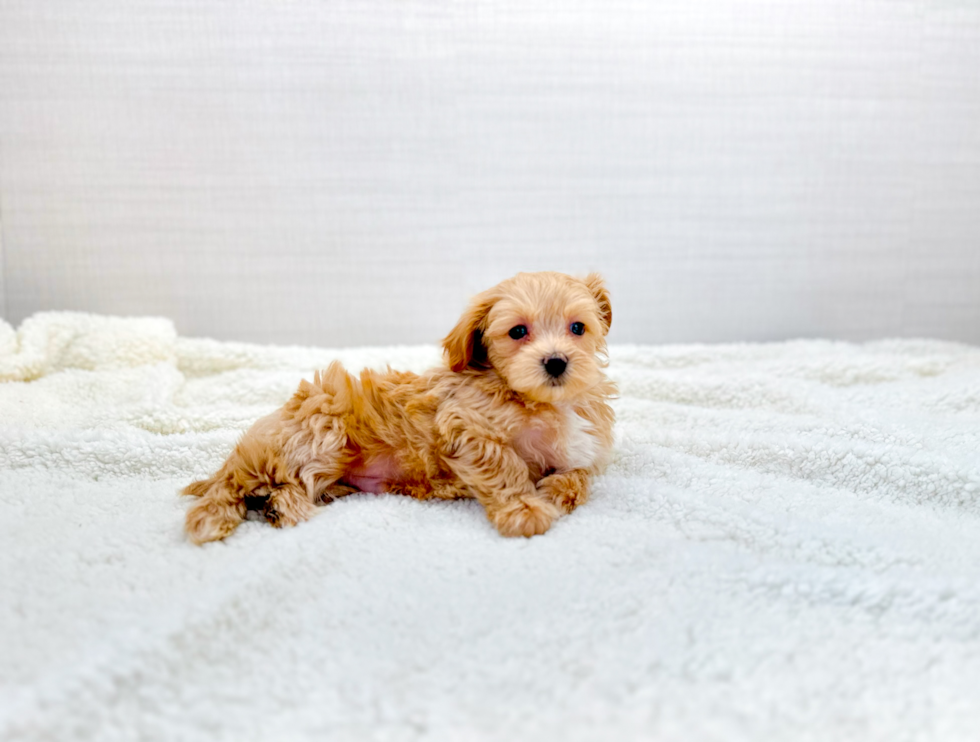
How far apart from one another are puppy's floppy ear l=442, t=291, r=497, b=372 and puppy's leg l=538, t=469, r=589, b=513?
28 centimetres

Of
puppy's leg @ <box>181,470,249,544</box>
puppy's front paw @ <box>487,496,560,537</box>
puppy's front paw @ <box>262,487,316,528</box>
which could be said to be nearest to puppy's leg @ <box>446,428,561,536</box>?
puppy's front paw @ <box>487,496,560,537</box>

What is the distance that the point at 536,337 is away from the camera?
142cm

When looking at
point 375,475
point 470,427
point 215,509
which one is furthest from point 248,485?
point 470,427

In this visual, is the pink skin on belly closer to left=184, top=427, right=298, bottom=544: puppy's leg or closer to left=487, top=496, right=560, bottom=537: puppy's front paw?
left=184, top=427, right=298, bottom=544: puppy's leg

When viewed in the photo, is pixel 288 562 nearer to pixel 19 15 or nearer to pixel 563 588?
pixel 563 588

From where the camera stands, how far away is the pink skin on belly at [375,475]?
1.50 meters

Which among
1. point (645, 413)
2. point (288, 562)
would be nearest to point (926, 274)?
point (645, 413)

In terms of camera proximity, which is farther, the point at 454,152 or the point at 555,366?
the point at 454,152

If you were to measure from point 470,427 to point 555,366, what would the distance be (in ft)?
0.70

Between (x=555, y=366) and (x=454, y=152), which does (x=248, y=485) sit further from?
(x=454, y=152)

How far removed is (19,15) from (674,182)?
7.60ft

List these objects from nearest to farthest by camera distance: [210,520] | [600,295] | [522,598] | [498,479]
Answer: [522,598] → [210,520] → [498,479] → [600,295]

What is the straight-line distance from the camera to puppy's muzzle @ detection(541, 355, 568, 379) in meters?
1.35

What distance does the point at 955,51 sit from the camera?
2.65 meters
